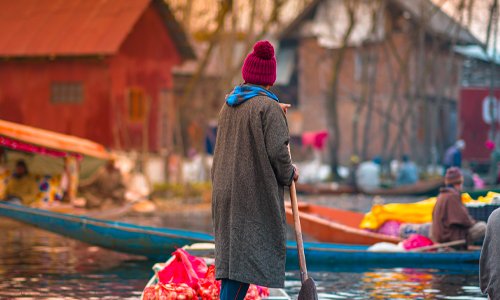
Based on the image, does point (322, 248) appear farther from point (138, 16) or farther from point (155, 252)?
point (138, 16)

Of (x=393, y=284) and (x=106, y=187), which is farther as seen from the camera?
(x=106, y=187)

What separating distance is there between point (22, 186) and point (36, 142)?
126cm

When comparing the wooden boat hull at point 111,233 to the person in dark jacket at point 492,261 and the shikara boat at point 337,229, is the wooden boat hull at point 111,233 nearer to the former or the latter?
the shikara boat at point 337,229

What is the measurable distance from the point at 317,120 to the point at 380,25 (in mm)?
7774

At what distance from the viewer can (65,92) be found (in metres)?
38.4

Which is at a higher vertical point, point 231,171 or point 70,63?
point 70,63

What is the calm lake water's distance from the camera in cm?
1187

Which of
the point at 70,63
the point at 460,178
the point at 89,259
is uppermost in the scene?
the point at 70,63

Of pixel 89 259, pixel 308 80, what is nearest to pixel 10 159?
pixel 89 259

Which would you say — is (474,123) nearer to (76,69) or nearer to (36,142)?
(76,69)

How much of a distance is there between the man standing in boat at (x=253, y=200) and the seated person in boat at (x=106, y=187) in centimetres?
1845

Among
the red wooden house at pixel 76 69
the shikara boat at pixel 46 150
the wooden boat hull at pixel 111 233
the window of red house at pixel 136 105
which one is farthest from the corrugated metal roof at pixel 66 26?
the wooden boat hull at pixel 111 233

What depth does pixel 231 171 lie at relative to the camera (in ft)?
25.3

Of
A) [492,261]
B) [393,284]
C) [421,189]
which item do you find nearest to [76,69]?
[421,189]
